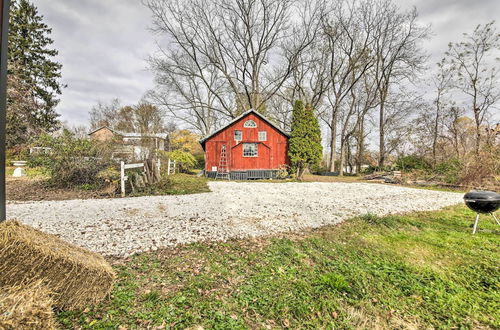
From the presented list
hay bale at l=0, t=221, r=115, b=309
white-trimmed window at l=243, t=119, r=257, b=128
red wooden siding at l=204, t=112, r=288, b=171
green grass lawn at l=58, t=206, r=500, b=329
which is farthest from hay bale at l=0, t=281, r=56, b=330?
white-trimmed window at l=243, t=119, r=257, b=128

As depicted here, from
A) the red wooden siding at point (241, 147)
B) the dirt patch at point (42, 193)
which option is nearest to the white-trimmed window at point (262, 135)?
the red wooden siding at point (241, 147)

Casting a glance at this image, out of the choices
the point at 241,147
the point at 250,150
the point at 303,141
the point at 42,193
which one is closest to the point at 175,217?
the point at 42,193

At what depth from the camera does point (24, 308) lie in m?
1.33

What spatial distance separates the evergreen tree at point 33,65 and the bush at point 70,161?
15407 millimetres

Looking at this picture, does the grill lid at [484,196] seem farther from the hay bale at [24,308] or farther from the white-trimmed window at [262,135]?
the white-trimmed window at [262,135]

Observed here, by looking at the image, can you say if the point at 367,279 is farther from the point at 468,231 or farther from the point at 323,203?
the point at 323,203

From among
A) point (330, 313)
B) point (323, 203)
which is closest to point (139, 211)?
point (330, 313)

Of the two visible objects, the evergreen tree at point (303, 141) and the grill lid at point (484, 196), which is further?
the evergreen tree at point (303, 141)

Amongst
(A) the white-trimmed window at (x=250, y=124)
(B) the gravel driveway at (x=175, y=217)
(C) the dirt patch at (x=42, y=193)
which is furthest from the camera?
(A) the white-trimmed window at (x=250, y=124)

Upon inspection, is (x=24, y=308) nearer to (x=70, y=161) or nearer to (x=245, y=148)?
(x=70, y=161)

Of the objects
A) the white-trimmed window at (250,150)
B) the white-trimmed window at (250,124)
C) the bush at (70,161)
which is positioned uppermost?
the white-trimmed window at (250,124)

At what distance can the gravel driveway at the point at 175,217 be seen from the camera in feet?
13.7

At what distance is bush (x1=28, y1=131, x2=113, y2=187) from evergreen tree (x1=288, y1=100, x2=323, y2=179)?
1304 cm

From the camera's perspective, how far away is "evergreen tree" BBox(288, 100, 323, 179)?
17.4 meters
